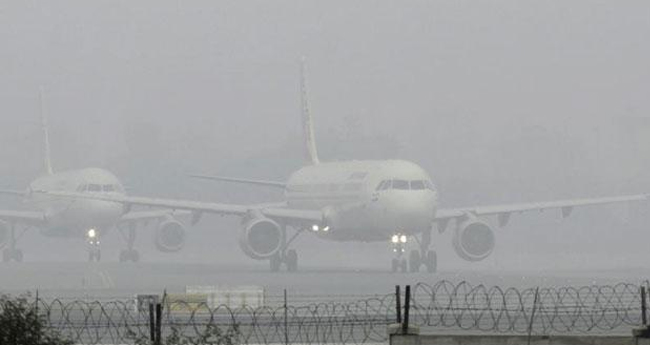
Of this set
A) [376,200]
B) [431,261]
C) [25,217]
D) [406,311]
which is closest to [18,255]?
[25,217]

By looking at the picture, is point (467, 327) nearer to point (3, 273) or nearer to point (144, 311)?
point (144, 311)

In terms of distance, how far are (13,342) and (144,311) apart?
80.1ft

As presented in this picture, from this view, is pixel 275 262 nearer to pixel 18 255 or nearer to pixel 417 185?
pixel 417 185

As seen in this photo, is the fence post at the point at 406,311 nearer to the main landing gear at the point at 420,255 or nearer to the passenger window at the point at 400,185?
the passenger window at the point at 400,185

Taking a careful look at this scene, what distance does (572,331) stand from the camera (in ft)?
165

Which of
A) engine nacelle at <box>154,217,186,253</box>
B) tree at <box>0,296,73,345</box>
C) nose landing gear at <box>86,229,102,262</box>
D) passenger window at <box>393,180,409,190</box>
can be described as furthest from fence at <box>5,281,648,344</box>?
nose landing gear at <box>86,229,102,262</box>

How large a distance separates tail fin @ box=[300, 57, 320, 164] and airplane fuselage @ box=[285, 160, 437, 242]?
17156 millimetres

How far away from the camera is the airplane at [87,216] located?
11838cm

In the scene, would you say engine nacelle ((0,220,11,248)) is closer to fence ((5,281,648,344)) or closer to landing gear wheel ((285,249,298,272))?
landing gear wheel ((285,249,298,272))

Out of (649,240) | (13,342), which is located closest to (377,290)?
(13,342)

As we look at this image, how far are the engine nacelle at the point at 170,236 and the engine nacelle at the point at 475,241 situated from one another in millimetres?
24798

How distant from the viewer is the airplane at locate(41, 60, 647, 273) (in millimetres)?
94500

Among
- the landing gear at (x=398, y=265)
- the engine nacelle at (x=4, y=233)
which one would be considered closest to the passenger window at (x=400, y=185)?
the landing gear at (x=398, y=265)

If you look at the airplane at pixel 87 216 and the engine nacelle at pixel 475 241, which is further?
the airplane at pixel 87 216
